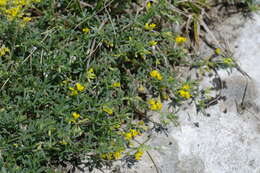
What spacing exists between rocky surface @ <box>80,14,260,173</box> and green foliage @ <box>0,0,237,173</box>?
18 cm

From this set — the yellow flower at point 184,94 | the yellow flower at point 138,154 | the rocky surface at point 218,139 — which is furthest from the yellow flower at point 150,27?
the yellow flower at point 138,154

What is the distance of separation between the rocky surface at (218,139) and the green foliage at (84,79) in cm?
18

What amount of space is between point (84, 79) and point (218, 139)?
1.37 meters

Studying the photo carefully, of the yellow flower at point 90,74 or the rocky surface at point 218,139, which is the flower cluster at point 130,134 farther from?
the yellow flower at point 90,74

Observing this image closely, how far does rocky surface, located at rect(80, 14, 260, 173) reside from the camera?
338 cm

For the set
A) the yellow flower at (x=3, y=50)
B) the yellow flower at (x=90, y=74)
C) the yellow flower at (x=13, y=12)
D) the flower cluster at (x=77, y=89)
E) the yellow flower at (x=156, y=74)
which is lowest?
the flower cluster at (x=77, y=89)

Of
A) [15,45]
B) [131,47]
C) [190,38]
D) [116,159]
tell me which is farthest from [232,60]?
[15,45]

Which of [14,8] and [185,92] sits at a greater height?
[14,8]

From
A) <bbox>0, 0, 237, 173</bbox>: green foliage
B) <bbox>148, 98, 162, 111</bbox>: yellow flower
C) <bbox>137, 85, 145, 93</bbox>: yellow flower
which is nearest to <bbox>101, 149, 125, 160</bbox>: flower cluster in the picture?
<bbox>0, 0, 237, 173</bbox>: green foliage

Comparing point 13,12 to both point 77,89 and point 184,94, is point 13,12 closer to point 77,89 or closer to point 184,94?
point 77,89

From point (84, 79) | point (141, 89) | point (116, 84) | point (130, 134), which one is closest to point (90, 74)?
point (84, 79)

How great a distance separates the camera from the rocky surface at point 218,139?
3377mm

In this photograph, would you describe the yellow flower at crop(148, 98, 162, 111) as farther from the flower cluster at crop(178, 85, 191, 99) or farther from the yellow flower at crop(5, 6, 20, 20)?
the yellow flower at crop(5, 6, 20, 20)

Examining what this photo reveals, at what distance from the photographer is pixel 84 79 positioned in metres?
3.40
